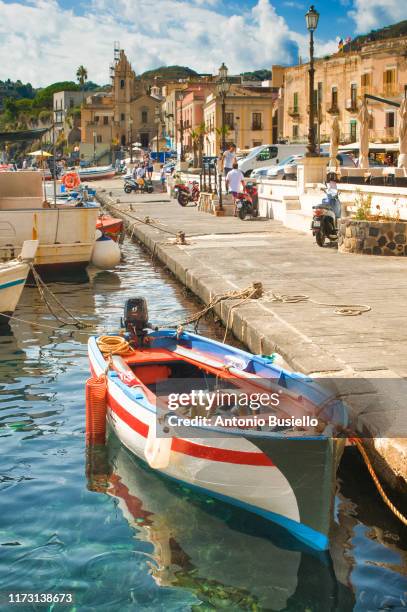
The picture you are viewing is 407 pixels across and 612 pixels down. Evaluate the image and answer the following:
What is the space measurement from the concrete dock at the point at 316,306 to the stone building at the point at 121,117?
119 metres

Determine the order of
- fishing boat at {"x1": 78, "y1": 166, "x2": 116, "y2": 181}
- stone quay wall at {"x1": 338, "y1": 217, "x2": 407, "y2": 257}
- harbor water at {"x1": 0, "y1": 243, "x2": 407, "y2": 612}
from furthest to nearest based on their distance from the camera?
fishing boat at {"x1": 78, "y1": 166, "x2": 116, "y2": 181}, stone quay wall at {"x1": 338, "y1": 217, "x2": 407, "y2": 257}, harbor water at {"x1": 0, "y1": 243, "x2": 407, "y2": 612}

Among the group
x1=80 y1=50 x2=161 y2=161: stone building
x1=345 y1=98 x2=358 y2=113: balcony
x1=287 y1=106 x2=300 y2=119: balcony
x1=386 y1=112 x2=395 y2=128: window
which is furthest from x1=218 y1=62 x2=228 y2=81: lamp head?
x1=80 y1=50 x2=161 y2=161: stone building

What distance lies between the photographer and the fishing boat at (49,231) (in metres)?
17.5

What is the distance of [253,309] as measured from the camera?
38.1 feet

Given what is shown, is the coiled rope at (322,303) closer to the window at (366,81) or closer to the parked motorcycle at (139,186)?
the parked motorcycle at (139,186)

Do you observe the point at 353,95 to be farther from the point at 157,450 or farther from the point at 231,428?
the point at 231,428

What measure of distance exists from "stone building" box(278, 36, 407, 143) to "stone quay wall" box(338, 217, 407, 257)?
36.4 m

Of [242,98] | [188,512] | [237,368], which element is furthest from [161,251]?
[242,98]

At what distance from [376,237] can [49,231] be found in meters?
6.81

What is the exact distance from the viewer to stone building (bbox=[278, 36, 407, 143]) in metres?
57.8

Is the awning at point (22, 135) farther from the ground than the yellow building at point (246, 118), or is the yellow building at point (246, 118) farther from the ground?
the yellow building at point (246, 118)

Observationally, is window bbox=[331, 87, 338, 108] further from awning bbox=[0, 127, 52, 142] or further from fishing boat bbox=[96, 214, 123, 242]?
awning bbox=[0, 127, 52, 142]

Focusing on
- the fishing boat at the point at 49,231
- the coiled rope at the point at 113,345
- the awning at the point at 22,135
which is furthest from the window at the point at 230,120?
the coiled rope at the point at 113,345

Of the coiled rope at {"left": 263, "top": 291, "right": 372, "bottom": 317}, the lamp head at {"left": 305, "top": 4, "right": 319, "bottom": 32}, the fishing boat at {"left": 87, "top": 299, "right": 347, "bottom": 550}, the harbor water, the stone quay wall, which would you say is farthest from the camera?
the lamp head at {"left": 305, "top": 4, "right": 319, "bottom": 32}
